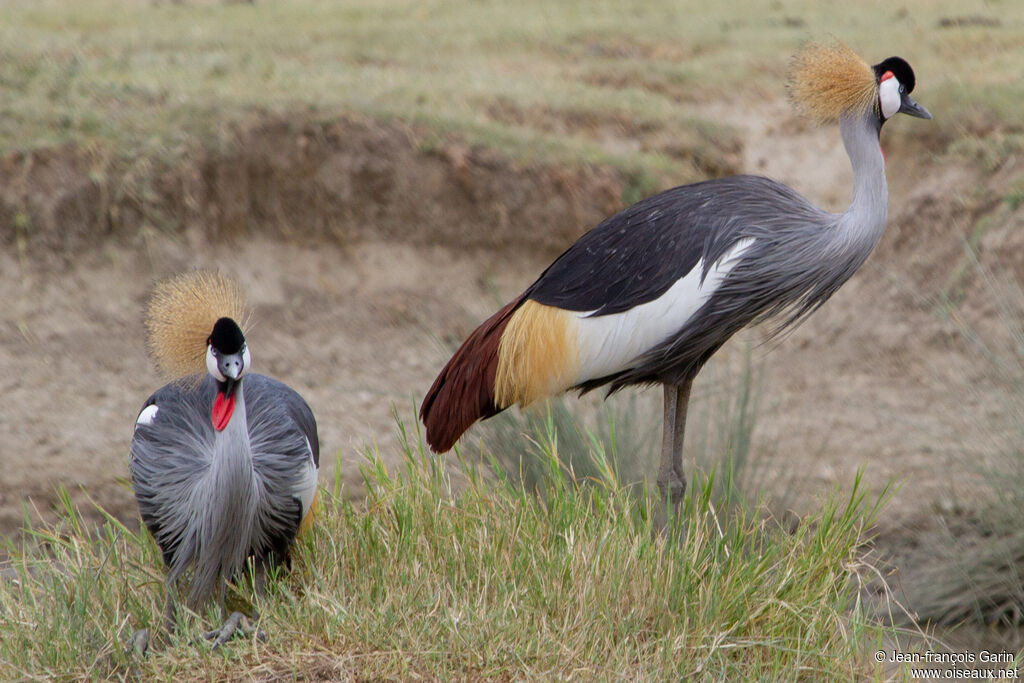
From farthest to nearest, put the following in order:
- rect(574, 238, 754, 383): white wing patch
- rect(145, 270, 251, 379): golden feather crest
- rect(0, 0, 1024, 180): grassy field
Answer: rect(0, 0, 1024, 180): grassy field → rect(574, 238, 754, 383): white wing patch → rect(145, 270, 251, 379): golden feather crest

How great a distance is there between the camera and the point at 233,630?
2.79 metres

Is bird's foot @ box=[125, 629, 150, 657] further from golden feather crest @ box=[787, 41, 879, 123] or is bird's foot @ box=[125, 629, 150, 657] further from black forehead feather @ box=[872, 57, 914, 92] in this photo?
black forehead feather @ box=[872, 57, 914, 92]

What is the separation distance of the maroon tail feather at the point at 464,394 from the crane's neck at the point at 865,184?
89cm

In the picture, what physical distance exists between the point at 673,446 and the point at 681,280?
468 millimetres

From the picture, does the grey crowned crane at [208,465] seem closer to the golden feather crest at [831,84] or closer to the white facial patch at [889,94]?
the golden feather crest at [831,84]

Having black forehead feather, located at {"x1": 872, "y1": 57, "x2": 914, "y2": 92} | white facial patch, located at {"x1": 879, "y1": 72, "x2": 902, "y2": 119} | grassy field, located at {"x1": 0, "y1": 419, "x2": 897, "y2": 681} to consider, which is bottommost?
grassy field, located at {"x1": 0, "y1": 419, "x2": 897, "y2": 681}

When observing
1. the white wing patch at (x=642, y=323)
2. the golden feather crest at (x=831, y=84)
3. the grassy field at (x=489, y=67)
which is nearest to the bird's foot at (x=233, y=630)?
the white wing patch at (x=642, y=323)

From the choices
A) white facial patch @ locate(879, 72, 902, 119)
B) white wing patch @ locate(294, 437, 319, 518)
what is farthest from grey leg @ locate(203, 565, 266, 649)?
white facial patch @ locate(879, 72, 902, 119)

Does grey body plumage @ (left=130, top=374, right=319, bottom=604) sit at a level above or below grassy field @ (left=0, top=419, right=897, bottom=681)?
above

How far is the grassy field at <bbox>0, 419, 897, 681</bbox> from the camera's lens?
2.71 m

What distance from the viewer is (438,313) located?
612 cm

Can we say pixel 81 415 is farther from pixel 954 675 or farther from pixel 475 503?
pixel 954 675

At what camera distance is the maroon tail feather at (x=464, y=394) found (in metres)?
3.24

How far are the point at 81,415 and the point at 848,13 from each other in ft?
18.8
